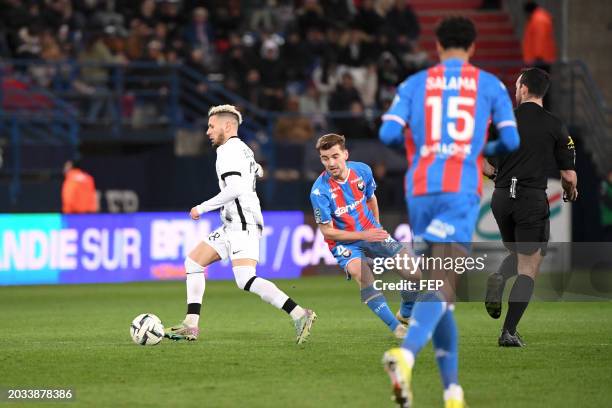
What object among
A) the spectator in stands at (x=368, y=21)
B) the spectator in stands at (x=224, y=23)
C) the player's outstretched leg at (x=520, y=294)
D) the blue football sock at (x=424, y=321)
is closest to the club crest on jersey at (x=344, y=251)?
the player's outstretched leg at (x=520, y=294)

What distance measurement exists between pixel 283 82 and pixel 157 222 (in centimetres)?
533

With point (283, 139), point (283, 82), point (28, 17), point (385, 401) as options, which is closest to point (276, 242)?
point (283, 139)

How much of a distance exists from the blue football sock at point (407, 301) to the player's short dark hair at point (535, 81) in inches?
78.2

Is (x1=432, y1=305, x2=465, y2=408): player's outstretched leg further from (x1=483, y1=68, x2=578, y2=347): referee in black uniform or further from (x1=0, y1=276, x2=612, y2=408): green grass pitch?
(x1=483, y1=68, x2=578, y2=347): referee in black uniform

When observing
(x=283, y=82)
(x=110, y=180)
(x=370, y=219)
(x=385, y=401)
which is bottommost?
(x=385, y=401)

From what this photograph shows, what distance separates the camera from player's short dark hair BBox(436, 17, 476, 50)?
708 cm

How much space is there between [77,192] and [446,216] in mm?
13100

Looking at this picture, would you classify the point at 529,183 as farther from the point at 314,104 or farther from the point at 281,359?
the point at 314,104

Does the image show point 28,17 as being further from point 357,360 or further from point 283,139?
point 357,360

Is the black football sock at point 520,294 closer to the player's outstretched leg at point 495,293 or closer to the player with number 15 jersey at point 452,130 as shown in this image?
the player's outstretched leg at point 495,293

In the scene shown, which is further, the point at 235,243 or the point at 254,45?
the point at 254,45

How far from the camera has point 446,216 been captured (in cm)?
705

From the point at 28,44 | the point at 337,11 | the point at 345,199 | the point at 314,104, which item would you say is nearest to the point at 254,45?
the point at 314,104

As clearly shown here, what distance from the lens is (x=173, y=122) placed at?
867 inches
